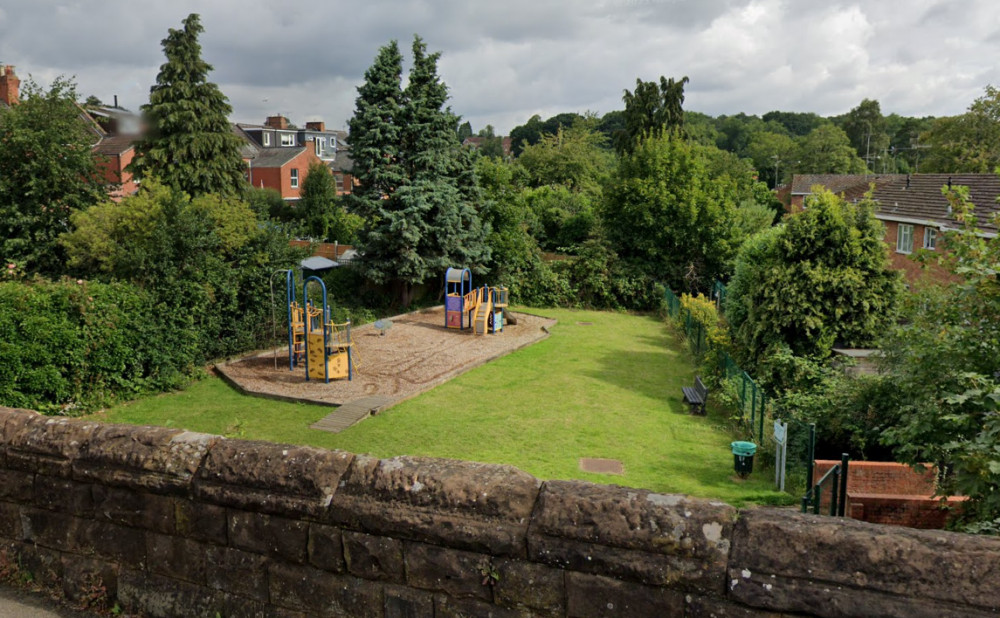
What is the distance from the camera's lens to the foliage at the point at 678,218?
3164cm

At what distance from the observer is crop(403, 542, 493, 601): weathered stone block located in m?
3.26

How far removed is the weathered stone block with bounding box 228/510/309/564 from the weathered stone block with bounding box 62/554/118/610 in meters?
0.87

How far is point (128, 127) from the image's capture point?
101ft

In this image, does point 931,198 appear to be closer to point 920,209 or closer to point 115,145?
point 920,209

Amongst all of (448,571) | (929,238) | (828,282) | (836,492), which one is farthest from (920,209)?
(448,571)

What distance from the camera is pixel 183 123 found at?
3145 centimetres

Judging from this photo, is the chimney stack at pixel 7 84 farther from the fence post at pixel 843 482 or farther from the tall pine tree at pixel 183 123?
the fence post at pixel 843 482

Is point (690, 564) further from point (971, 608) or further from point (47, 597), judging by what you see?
point (47, 597)

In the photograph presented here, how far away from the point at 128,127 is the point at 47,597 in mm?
31214

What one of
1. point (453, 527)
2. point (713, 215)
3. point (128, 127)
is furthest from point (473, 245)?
point (453, 527)

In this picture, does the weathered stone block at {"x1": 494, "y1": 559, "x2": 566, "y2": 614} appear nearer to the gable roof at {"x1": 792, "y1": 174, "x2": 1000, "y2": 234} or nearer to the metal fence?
the metal fence

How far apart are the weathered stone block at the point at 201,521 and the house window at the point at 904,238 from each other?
95.2ft

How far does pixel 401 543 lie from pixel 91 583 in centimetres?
194

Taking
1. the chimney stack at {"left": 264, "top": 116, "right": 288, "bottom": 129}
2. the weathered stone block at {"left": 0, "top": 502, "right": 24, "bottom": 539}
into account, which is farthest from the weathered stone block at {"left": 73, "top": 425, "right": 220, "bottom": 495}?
the chimney stack at {"left": 264, "top": 116, "right": 288, "bottom": 129}
